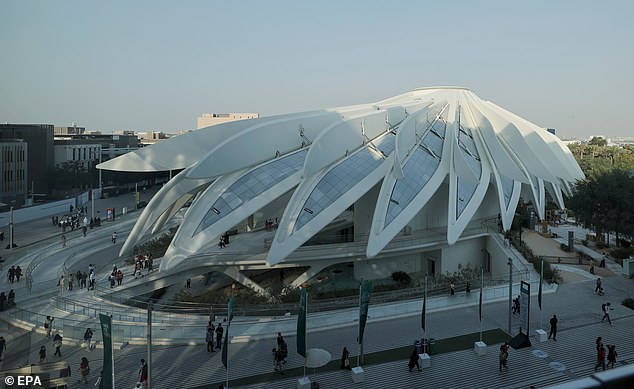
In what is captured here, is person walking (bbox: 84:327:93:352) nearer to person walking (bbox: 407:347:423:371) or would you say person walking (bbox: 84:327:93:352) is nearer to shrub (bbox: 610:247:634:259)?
person walking (bbox: 407:347:423:371)

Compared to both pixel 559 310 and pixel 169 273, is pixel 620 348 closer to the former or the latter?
pixel 559 310

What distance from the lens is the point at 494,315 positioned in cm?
1973

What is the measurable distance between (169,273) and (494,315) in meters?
14.3

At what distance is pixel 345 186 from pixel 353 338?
27.5 ft

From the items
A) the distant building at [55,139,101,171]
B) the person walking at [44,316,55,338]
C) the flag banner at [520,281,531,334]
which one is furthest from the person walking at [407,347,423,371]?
the distant building at [55,139,101,171]

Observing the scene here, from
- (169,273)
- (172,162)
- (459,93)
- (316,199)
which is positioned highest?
(459,93)

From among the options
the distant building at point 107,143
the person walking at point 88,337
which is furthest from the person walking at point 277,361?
the distant building at point 107,143

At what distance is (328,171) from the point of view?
2459 centimetres

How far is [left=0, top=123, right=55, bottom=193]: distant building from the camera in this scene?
49.3m

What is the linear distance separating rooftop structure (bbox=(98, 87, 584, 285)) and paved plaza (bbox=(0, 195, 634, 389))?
10.1 feet

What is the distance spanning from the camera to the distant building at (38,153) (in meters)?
49.3

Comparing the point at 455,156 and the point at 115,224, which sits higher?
the point at 455,156

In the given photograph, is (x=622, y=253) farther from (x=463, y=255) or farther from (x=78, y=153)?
(x=78, y=153)

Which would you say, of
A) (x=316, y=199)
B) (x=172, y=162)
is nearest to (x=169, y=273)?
(x=172, y=162)
